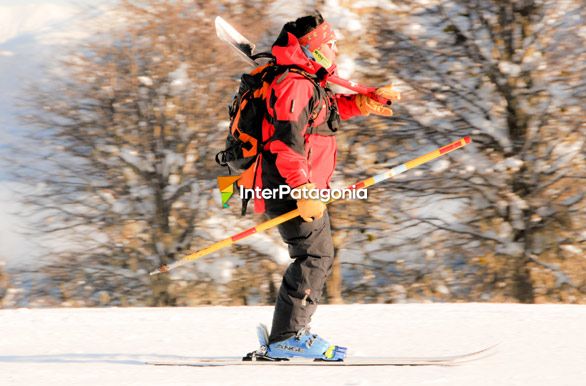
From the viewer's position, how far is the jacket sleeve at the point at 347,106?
14.3 ft

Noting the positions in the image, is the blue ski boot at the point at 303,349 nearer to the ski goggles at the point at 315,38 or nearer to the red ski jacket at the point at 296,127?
the red ski jacket at the point at 296,127

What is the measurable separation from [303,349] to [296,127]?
3.83 feet

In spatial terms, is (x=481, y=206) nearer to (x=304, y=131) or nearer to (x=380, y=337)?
(x=380, y=337)

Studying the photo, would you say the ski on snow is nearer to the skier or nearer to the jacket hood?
the skier

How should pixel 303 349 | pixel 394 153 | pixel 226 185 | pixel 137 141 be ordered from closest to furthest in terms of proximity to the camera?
pixel 303 349 → pixel 226 185 → pixel 394 153 → pixel 137 141

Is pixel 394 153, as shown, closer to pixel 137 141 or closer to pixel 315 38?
pixel 137 141

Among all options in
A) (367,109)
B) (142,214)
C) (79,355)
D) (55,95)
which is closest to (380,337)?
(367,109)

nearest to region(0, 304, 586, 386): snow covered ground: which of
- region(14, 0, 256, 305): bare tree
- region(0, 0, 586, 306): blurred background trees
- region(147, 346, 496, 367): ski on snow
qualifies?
region(147, 346, 496, 367): ski on snow

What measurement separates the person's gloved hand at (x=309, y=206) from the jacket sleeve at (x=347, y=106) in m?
0.87

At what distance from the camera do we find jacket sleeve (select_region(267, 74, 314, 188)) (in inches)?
143

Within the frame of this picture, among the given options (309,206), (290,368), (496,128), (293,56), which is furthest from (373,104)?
(496,128)

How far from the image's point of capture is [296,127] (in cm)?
364

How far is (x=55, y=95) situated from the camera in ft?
50.1

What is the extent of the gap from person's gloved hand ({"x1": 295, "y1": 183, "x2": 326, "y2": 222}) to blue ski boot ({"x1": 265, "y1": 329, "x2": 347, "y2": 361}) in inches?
26.4
